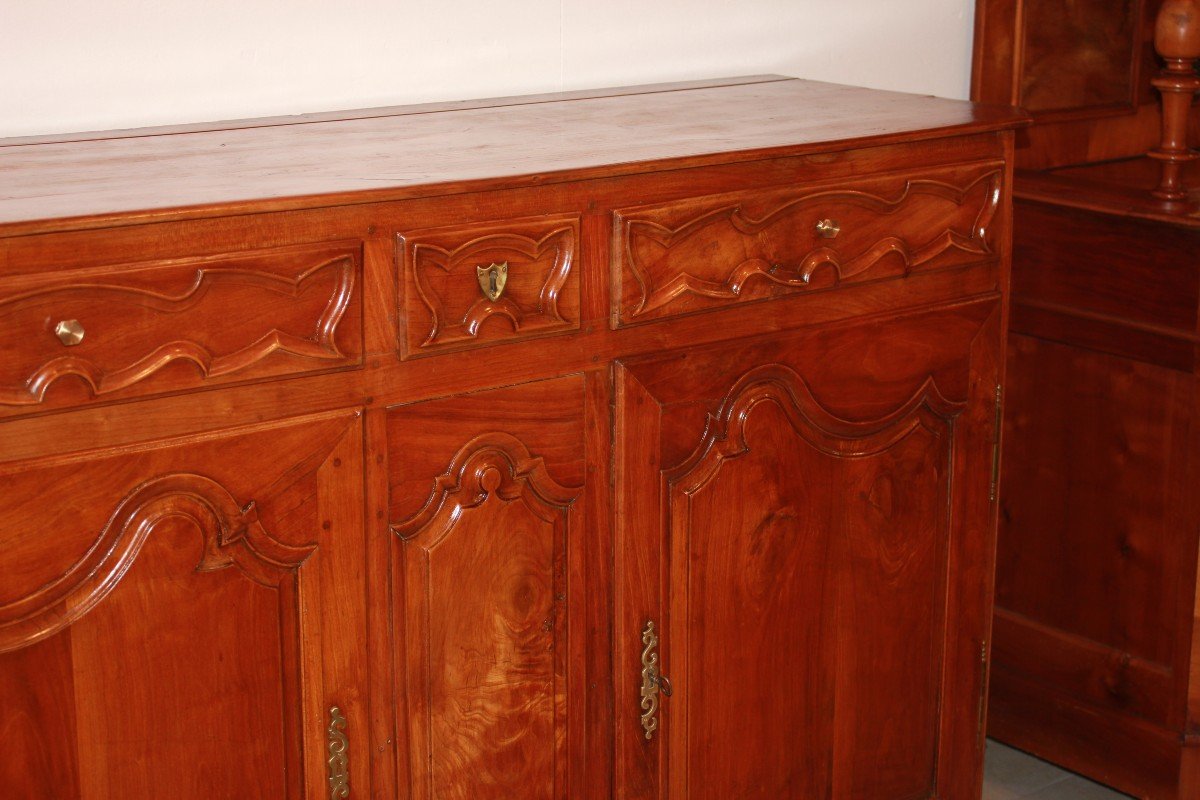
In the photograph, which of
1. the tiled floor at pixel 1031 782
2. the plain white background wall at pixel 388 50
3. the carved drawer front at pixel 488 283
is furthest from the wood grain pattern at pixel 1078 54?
the carved drawer front at pixel 488 283

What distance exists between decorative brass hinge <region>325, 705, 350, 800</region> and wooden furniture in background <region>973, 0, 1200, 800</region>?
4.85 feet

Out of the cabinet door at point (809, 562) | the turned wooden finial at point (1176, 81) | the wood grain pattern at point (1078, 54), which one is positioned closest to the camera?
the cabinet door at point (809, 562)

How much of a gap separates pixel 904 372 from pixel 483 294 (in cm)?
70

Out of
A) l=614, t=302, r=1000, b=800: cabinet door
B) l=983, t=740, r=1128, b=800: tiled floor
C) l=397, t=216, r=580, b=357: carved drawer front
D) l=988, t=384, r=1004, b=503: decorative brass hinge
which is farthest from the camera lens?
l=983, t=740, r=1128, b=800: tiled floor

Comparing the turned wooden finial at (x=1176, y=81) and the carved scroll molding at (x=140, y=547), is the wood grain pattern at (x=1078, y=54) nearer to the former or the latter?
the turned wooden finial at (x=1176, y=81)

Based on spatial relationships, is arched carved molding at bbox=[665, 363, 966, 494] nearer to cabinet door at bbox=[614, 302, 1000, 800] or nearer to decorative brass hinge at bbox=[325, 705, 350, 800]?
cabinet door at bbox=[614, 302, 1000, 800]

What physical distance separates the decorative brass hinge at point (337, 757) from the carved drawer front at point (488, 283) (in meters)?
0.43

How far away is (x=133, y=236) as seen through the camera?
1438 millimetres

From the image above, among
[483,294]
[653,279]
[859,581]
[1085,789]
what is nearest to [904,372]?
[859,581]

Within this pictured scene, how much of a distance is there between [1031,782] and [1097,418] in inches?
27.3

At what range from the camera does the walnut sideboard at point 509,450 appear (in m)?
1.50

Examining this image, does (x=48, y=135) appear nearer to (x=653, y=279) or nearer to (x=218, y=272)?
(x=218, y=272)

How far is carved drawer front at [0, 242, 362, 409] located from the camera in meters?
1.42

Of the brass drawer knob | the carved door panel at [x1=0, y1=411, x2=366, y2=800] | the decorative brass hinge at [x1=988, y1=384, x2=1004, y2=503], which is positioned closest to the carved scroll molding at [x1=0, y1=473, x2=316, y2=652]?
the carved door panel at [x1=0, y1=411, x2=366, y2=800]
